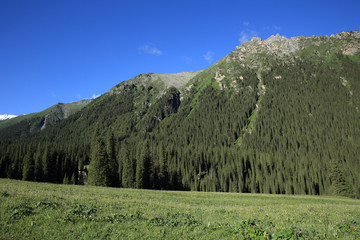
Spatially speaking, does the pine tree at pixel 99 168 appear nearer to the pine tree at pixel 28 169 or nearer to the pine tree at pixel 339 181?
the pine tree at pixel 28 169

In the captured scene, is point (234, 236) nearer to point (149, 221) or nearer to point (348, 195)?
point (149, 221)

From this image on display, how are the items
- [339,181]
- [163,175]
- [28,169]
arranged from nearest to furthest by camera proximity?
[339,181]
[28,169]
[163,175]

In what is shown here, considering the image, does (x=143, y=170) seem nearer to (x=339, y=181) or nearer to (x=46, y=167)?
(x=46, y=167)

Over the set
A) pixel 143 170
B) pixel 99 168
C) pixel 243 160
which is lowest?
pixel 143 170

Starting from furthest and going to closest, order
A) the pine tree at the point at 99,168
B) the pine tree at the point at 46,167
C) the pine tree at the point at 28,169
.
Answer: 1. the pine tree at the point at 46,167
2. the pine tree at the point at 28,169
3. the pine tree at the point at 99,168

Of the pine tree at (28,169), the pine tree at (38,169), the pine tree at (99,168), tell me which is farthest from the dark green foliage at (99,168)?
the pine tree at (38,169)

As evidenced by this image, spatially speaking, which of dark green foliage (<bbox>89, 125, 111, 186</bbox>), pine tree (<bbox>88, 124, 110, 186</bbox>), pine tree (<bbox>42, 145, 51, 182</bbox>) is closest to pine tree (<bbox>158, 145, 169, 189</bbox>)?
dark green foliage (<bbox>89, 125, 111, 186</bbox>)

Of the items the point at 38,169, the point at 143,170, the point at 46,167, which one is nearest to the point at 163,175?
the point at 143,170

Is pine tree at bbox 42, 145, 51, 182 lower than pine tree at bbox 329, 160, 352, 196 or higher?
higher

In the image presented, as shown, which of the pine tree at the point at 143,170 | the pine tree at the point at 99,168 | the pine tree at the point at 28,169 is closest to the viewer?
the pine tree at the point at 99,168

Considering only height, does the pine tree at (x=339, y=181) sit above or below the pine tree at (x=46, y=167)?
below

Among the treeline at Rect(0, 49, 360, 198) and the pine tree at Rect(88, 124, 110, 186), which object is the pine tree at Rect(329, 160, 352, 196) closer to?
the treeline at Rect(0, 49, 360, 198)

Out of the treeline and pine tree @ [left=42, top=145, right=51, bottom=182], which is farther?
pine tree @ [left=42, top=145, right=51, bottom=182]

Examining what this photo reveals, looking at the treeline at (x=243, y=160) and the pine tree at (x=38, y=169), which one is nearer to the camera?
the treeline at (x=243, y=160)
